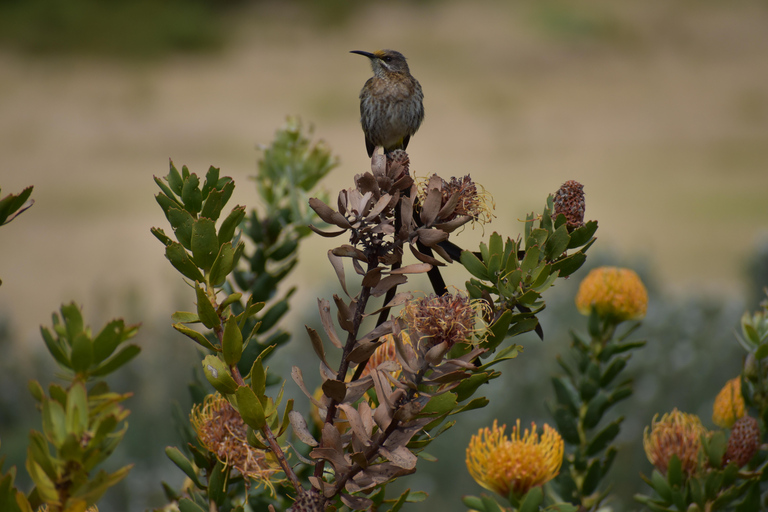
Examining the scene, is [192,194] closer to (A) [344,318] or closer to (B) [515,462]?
(A) [344,318]

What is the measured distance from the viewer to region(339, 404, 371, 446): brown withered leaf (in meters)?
0.36

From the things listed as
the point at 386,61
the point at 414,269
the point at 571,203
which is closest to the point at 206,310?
the point at 414,269

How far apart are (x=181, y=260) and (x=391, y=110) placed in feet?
1.98

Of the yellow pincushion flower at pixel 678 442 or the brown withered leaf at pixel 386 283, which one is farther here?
the yellow pincushion flower at pixel 678 442

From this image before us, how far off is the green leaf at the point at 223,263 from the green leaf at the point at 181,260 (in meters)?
0.01

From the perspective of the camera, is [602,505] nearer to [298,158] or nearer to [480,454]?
[480,454]

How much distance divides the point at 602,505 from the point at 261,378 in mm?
485

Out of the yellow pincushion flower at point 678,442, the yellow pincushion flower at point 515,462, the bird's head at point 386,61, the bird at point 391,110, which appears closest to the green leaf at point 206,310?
the yellow pincushion flower at point 515,462

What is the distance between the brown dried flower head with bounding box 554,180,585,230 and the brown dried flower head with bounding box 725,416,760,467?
0.26 metres

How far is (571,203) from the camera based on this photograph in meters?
0.44

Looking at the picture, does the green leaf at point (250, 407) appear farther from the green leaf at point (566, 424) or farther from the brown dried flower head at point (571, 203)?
the green leaf at point (566, 424)

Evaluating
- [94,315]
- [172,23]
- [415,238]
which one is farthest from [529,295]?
[172,23]

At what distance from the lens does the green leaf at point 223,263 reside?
388 millimetres

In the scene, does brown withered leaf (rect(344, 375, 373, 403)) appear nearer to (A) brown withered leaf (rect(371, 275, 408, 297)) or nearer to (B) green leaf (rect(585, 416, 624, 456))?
(A) brown withered leaf (rect(371, 275, 408, 297))
